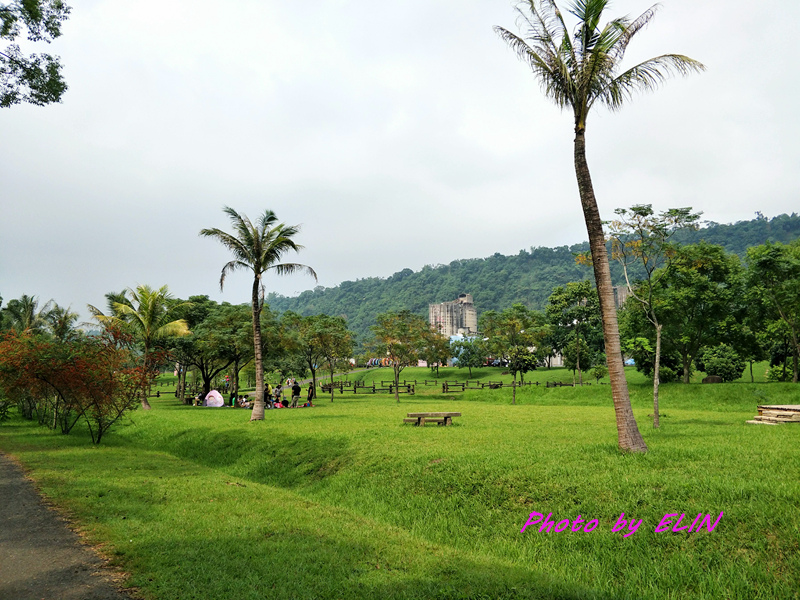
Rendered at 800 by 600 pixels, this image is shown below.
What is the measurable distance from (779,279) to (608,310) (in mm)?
29557

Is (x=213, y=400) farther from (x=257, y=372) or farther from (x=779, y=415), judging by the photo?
(x=779, y=415)

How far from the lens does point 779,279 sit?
110 feet

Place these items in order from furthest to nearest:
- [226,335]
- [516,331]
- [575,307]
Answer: [516,331] < [575,307] < [226,335]

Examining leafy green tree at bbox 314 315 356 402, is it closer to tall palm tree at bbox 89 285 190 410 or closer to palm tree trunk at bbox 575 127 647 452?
tall palm tree at bbox 89 285 190 410

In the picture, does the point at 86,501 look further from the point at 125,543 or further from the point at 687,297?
the point at 687,297

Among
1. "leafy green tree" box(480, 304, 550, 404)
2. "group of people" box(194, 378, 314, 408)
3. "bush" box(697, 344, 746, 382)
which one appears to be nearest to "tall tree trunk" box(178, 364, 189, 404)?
"group of people" box(194, 378, 314, 408)

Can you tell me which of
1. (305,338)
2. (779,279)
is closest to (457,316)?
(305,338)

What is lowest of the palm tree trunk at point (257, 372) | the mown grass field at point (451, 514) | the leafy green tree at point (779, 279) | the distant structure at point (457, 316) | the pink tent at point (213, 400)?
the pink tent at point (213, 400)

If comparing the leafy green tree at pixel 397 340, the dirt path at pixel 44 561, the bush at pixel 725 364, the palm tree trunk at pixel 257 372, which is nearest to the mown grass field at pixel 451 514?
the dirt path at pixel 44 561

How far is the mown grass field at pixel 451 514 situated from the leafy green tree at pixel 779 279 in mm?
22010

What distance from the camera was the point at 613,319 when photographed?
1175cm

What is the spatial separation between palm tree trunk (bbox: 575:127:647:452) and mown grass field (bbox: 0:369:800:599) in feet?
1.98

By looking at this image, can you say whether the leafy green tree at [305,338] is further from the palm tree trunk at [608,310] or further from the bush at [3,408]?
the palm tree trunk at [608,310]

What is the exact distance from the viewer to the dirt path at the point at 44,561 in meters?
5.76
